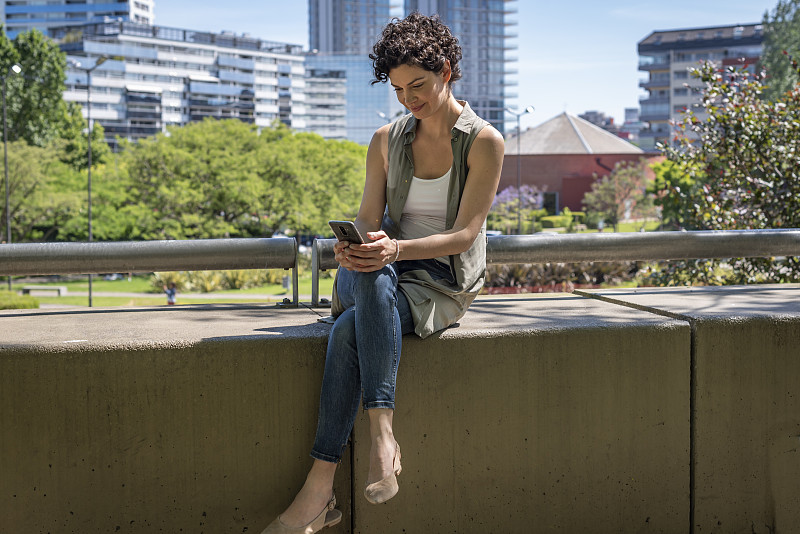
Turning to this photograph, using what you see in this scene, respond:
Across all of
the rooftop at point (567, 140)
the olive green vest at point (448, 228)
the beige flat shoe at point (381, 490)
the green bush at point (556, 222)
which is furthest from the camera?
the rooftop at point (567, 140)

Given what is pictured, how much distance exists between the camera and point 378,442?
9.21 feet

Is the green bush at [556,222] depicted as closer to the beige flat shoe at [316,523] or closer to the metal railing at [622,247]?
the metal railing at [622,247]

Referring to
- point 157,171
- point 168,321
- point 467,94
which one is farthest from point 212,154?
point 467,94

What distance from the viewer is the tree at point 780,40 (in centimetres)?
6550

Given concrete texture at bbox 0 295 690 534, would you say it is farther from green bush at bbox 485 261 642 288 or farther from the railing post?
green bush at bbox 485 261 642 288

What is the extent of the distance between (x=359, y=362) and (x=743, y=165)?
23.1 ft

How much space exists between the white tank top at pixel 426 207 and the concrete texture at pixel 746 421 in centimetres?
102

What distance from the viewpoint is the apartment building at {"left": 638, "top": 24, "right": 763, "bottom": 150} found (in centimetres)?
13475

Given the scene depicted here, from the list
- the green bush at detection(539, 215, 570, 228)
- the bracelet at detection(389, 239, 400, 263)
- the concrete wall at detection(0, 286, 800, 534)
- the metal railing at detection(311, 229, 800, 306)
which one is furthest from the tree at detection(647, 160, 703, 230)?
the green bush at detection(539, 215, 570, 228)

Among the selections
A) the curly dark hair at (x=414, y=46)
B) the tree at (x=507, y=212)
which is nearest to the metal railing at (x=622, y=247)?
the curly dark hair at (x=414, y=46)

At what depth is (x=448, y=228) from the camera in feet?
10.6

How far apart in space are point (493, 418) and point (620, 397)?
0.50 m

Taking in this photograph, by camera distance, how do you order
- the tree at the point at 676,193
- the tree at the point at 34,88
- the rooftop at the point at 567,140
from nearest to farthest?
the tree at the point at 676,193 → the tree at the point at 34,88 → the rooftop at the point at 567,140

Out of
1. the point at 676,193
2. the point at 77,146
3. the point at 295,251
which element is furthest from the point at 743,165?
the point at 77,146
